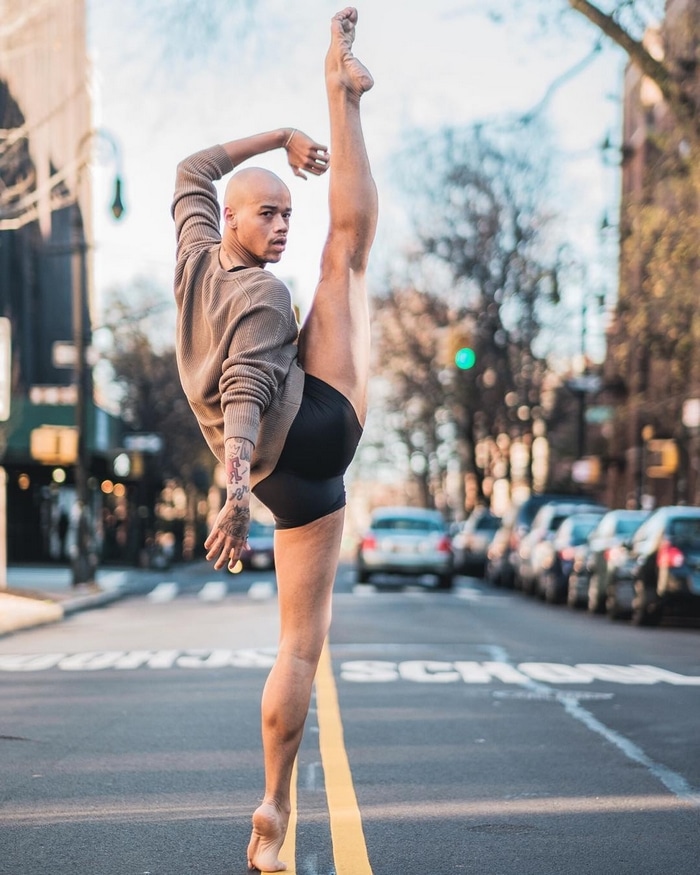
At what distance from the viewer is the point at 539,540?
30484 millimetres

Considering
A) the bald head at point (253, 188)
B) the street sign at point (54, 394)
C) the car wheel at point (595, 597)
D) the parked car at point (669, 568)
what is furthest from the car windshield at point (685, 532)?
the street sign at point (54, 394)

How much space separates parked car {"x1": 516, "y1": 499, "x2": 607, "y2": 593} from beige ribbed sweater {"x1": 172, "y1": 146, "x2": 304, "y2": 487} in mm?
24786

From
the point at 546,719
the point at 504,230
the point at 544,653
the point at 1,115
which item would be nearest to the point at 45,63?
the point at 1,115

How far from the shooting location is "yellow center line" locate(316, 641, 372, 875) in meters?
5.00

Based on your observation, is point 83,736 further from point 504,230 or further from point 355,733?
point 504,230

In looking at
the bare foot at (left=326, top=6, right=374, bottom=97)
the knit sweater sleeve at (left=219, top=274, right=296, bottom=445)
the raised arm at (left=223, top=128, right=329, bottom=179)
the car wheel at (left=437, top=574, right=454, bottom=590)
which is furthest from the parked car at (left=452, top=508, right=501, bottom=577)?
the knit sweater sleeve at (left=219, top=274, right=296, bottom=445)

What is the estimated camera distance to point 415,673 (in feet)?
37.5

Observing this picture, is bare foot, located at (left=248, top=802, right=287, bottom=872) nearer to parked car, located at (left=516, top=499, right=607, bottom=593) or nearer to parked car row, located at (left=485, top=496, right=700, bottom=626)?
parked car row, located at (left=485, top=496, right=700, bottom=626)

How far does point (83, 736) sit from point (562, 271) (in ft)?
129

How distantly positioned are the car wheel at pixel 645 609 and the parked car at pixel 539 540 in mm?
9159

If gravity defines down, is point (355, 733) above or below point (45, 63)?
below

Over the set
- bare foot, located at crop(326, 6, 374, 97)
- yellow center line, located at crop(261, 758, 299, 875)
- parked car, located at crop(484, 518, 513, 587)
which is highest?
bare foot, located at crop(326, 6, 374, 97)

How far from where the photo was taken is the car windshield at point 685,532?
19328 millimetres

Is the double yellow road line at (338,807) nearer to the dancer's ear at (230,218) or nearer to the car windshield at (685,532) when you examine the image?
the dancer's ear at (230,218)
